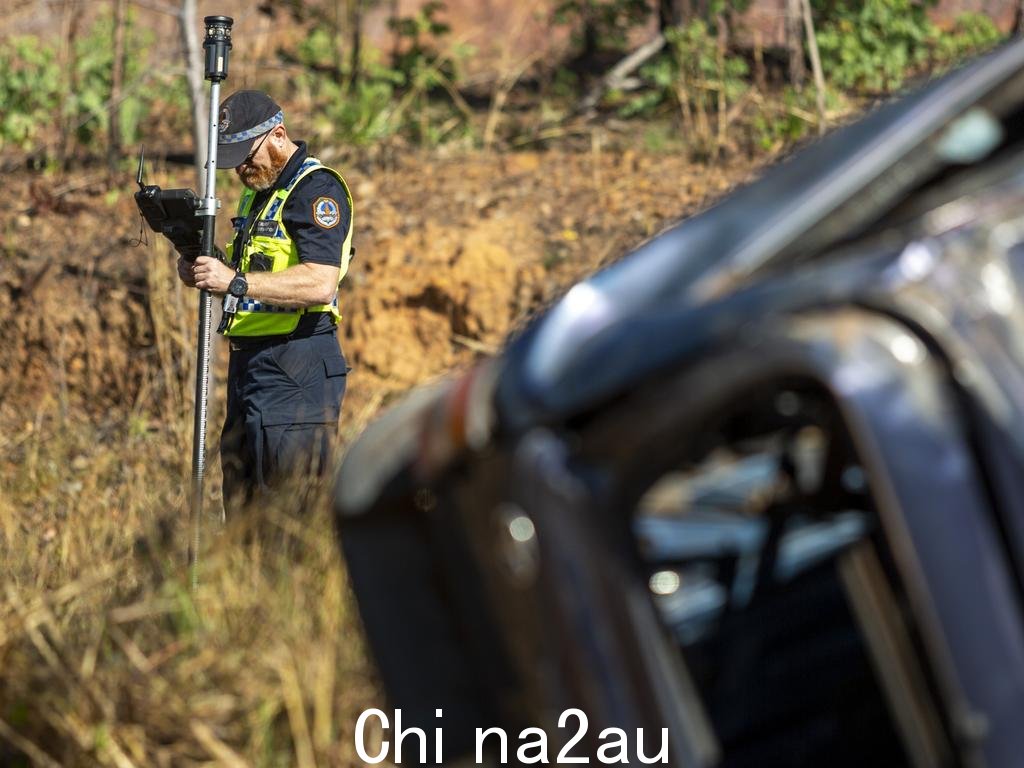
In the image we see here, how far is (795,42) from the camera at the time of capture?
910 cm

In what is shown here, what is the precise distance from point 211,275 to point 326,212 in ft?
1.40

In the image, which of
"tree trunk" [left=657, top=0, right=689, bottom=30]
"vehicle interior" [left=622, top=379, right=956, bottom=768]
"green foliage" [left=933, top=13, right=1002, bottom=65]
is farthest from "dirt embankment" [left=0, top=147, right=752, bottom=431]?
"vehicle interior" [left=622, top=379, right=956, bottom=768]

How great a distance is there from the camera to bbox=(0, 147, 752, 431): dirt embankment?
25.2ft

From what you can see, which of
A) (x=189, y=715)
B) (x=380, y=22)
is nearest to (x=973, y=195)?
(x=189, y=715)

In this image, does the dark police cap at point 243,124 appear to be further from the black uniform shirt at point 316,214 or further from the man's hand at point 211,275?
the man's hand at point 211,275

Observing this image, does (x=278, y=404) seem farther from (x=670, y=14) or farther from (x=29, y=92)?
(x=29, y=92)

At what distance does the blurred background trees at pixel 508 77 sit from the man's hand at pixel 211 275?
4.42m

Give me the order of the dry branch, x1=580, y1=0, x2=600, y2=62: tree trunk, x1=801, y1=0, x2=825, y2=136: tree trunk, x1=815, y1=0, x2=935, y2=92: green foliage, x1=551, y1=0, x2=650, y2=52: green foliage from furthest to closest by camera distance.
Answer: x1=580, y1=0, x2=600, y2=62: tree trunk < x1=551, y1=0, x2=650, y2=52: green foliage < the dry branch < x1=815, y1=0, x2=935, y2=92: green foliage < x1=801, y1=0, x2=825, y2=136: tree trunk

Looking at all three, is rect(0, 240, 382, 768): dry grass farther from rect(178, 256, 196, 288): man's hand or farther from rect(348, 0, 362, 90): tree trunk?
rect(348, 0, 362, 90): tree trunk

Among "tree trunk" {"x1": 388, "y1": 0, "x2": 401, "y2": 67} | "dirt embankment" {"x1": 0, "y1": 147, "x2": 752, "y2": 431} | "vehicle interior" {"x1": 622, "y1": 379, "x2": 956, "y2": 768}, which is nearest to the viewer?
"vehicle interior" {"x1": 622, "y1": 379, "x2": 956, "y2": 768}

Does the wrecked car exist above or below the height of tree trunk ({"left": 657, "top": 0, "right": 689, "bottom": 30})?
below

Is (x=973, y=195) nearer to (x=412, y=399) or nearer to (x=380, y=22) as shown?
(x=412, y=399)

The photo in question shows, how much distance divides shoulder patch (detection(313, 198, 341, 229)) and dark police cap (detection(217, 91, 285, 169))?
0.31 metres

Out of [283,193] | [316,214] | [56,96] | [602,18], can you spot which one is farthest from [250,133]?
[602,18]
